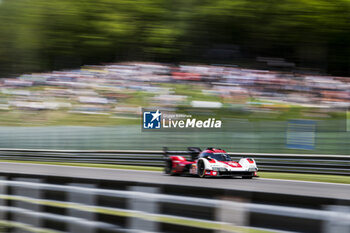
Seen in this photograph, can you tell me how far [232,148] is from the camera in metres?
16.2

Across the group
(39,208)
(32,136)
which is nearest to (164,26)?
(32,136)

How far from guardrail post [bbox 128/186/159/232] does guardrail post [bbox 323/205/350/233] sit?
1.59 metres

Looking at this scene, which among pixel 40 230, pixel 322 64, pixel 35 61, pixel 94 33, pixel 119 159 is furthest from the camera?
pixel 35 61

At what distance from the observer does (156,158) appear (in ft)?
56.6

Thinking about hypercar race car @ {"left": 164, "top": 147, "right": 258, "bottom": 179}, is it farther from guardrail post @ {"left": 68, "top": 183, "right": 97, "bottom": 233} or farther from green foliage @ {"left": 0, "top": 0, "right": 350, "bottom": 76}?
green foliage @ {"left": 0, "top": 0, "right": 350, "bottom": 76}

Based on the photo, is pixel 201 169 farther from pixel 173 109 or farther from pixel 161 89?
pixel 161 89

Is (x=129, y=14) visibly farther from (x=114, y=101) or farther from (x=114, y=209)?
→ (x=114, y=209)

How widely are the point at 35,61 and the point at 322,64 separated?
1885cm

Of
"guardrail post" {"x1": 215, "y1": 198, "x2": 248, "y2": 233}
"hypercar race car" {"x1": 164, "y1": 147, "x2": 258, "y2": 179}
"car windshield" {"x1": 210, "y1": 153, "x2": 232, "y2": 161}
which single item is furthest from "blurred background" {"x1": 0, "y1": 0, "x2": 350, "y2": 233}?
"car windshield" {"x1": 210, "y1": 153, "x2": 232, "y2": 161}

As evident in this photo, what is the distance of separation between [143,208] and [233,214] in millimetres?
1024

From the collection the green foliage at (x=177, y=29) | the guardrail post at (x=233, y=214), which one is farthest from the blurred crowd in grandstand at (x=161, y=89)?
the guardrail post at (x=233, y=214)

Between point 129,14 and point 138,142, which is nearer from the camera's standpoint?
point 138,142

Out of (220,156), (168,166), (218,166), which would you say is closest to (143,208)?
(218,166)

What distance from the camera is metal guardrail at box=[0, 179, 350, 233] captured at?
2.54 metres
